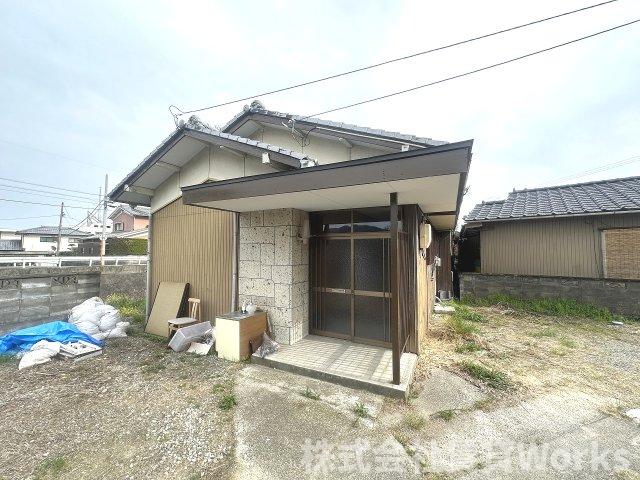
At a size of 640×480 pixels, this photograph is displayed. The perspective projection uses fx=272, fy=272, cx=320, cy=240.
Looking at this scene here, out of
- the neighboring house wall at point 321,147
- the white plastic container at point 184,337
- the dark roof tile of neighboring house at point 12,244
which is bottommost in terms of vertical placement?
the white plastic container at point 184,337

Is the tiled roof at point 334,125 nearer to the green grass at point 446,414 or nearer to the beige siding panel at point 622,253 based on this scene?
the green grass at point 446,414

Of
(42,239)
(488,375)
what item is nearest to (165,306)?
(488,375)

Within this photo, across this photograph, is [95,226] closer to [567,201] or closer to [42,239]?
[42,239]

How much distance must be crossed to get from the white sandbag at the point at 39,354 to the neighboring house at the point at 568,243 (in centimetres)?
1126

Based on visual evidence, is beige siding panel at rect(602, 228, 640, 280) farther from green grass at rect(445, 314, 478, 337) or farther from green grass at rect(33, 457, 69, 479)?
green grass at rect(33, 457, 69, 479)

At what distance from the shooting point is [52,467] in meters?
2.57

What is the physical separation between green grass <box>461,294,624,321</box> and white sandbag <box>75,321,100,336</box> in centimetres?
1105

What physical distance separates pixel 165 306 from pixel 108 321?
1404 mm

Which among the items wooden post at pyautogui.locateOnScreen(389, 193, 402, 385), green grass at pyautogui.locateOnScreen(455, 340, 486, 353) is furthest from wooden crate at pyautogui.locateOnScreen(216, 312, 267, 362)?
green grass at pyautogui.locateOnScreen(455, 340, 486, 353)

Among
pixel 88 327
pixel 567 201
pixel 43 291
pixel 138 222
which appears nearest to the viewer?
pixel 88 327

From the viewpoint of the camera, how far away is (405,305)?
4.83 m

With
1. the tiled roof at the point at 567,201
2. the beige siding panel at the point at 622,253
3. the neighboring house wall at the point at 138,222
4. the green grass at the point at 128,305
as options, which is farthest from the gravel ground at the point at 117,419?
the neighboring house wall at the point at 138,222

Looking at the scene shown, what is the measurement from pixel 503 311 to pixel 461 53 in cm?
729

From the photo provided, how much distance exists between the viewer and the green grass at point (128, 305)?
801cm
